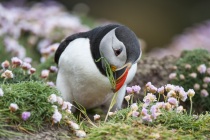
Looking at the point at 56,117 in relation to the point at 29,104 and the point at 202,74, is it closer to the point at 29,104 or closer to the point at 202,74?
the point at 29,104

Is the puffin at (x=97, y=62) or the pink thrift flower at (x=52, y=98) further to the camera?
the puffin at (x=97, y=62)

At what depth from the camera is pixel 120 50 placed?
471 cm

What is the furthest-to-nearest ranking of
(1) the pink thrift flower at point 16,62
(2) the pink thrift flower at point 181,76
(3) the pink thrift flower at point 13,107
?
1. (2) the pink thrift flower at point 181,76
2. (1) the pink thrift flower at point 16,62
3. (3) the pink thrift flower at point 13,107

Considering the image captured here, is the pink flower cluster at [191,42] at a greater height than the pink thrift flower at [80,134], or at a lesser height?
greater

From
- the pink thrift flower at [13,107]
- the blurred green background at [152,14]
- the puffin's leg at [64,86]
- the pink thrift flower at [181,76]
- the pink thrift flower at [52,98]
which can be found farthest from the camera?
the blurred green background at [152,14]

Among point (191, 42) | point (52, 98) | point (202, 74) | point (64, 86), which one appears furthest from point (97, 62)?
point (191, 42)

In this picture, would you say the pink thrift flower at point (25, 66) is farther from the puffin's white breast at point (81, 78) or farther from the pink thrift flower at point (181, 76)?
the pink thrift flower at point (181, 76)

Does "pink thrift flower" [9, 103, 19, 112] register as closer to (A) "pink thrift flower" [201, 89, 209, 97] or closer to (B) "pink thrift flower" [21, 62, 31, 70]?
(B) "pink thrift flower" [21, 62, 31, 70]

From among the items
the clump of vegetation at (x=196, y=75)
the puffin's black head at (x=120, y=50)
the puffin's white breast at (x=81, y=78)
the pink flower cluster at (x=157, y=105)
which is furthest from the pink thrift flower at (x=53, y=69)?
the pink flower cluster at (x=157, y=105)

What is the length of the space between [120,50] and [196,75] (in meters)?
1.51

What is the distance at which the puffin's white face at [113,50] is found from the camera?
4.71m

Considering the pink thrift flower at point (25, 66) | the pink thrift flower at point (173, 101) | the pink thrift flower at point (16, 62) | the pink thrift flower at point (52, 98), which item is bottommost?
the pink thrift flower at point (173, 101)

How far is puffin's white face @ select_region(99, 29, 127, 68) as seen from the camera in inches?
186

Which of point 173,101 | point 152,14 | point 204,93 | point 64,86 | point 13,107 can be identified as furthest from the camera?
point 152,14
